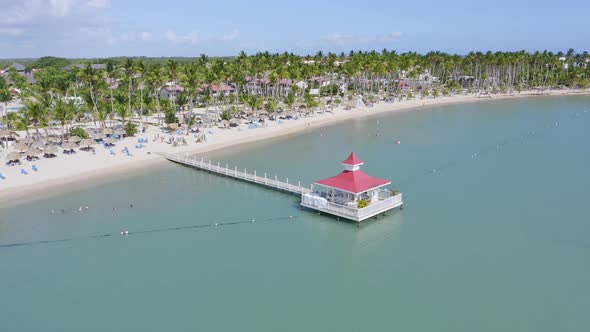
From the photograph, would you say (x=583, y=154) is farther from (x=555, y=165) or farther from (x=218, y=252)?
(x=218, y=252)

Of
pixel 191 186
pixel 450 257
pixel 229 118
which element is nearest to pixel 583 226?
pixel 450 257

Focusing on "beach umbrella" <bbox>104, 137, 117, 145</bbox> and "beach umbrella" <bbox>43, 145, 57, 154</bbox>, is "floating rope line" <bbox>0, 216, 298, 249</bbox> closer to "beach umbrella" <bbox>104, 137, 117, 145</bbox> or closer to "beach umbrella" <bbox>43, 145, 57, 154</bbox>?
"beach umbrella" <bbox>43, 145, 57, 154</bbox>

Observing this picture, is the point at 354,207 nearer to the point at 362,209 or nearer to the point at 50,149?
the point at 362,209

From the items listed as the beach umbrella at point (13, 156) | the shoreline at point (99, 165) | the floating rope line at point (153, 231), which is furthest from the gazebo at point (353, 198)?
the beach umbrella at point (13, 156)

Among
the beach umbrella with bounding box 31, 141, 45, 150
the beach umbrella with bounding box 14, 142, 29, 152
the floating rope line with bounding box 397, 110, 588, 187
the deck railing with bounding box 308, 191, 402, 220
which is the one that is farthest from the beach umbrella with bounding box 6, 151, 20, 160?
the floating rope line with bounding box 397, 110, 588, 187

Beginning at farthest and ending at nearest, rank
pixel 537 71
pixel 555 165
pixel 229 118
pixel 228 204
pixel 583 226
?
pixel 537 71 → pixel 229 118 → pixel 555 165 → pixel 228 204 → pixel 583 226

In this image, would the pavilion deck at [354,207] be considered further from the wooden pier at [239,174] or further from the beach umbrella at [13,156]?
the beach umbrella at [13,156]
